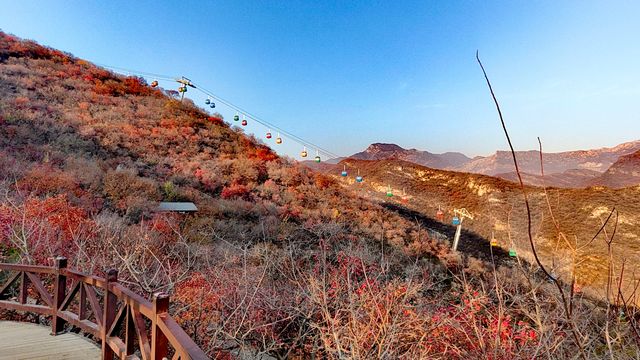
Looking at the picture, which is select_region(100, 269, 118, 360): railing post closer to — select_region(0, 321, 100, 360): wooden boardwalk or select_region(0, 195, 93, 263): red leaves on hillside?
select_region(0, 321, 100, 360): wooden boardwalk

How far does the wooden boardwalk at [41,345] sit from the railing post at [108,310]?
523 mm

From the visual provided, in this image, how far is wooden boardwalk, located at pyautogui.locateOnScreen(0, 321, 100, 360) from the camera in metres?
4.45

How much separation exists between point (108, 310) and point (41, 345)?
5.23ft

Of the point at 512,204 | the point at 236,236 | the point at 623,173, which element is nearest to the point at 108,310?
the point at 236,236

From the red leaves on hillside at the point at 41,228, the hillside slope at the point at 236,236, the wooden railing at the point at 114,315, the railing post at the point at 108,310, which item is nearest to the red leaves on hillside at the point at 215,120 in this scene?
the hillside slope at the point at 236,236

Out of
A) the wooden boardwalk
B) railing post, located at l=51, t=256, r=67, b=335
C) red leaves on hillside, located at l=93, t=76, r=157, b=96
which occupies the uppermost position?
red leaves on hillside, located at l=93, t=76, r=157, b=96

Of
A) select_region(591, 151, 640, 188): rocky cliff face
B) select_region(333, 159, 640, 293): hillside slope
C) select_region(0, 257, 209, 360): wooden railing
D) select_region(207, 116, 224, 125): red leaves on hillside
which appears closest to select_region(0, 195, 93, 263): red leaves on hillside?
select_region(0, 257, 209, 360): wooden railing

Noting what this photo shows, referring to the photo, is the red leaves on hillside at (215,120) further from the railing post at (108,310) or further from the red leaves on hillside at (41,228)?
the railing post at (108,310)

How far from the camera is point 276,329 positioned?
739 centimetres

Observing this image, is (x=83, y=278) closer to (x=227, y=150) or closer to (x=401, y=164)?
(x=227, y=150)

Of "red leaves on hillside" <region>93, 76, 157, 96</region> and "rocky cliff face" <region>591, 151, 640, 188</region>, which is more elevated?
"red leaves on hillside" <region>93, 76, 157, 96</region>

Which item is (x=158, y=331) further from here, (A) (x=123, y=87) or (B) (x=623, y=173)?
(B) (x=623, y=173)

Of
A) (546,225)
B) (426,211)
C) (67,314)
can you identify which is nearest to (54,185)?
(67,314)

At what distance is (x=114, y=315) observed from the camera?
168 inches
